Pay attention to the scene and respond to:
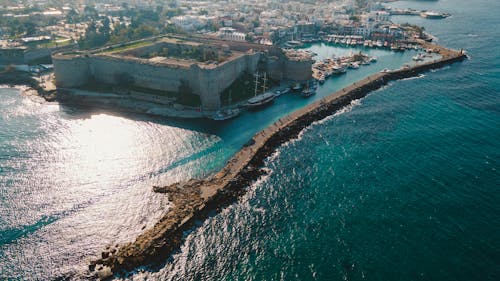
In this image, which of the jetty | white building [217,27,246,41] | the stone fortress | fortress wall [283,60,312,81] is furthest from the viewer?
white building [217,27,246,41]

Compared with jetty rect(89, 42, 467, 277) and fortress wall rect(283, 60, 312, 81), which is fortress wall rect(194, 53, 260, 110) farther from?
jetty rect(89, 42, 467, 277)

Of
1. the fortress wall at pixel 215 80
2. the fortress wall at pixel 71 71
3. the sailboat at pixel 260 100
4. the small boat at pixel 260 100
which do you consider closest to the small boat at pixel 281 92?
the sailboat at pixel 260 100

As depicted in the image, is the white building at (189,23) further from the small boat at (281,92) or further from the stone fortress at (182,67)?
the small boat at (281,92)

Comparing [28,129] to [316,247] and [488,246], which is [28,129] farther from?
[488,246]

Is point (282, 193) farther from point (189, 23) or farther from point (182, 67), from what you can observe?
point (189, 23)

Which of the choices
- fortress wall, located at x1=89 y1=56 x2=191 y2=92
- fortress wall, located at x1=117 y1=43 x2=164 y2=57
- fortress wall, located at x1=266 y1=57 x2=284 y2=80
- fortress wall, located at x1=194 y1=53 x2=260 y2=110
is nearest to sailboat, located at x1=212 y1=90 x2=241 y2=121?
fortress wall, located at x1=194 y1=53 x2=260 y2=110

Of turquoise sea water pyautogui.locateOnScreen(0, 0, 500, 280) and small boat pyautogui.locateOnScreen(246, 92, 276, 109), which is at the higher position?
small boat pyautogui.locateOnScreen(246, 92, 276, 109)
